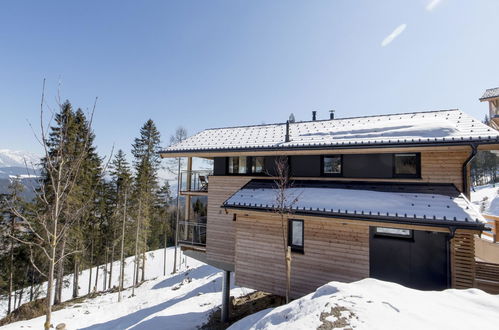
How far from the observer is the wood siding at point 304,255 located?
7.61 m

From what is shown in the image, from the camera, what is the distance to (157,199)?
30.5 meters

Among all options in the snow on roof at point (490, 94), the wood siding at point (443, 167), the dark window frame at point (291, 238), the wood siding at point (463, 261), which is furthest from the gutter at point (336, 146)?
the snow on roof at point (490, 94)

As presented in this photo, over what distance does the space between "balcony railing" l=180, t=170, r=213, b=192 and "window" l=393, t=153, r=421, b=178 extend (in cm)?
780

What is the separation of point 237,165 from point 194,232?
3.88 meters

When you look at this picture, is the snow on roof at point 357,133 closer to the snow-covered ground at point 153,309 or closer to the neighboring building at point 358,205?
the neighboring building at point 358,205

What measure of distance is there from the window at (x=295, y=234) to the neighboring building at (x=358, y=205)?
0.12 ft

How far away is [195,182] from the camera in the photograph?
11.9 m

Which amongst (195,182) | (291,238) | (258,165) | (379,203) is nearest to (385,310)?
(379,203)

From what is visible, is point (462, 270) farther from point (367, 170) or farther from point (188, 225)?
point (188, 225)

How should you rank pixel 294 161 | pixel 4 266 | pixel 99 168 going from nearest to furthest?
pixel 294 161 < pixel 4 266 < pixel 99 168

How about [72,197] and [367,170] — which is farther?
[72,197]

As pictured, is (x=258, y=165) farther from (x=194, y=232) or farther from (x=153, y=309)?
(x=153, y=309)

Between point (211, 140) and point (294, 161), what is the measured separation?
177 inches

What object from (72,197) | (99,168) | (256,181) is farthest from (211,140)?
(99,168)
